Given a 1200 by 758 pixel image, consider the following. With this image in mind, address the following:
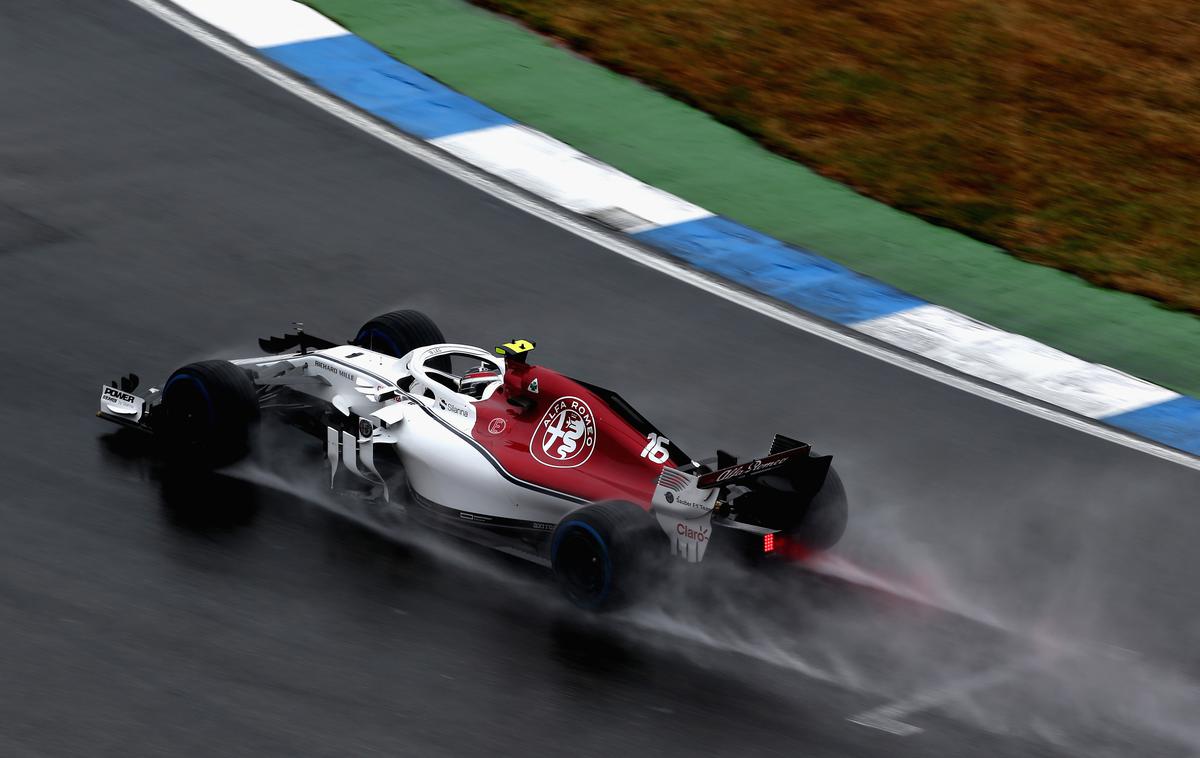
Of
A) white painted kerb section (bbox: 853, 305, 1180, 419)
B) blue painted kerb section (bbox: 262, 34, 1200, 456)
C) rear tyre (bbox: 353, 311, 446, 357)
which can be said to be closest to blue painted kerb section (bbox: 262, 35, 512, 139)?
blue painted kerb section (bbox: 262, 34, 1200, 456)

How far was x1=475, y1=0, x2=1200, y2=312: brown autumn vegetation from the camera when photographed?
50.0ft

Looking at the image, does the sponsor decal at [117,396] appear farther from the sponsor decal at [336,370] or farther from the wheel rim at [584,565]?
the wheel rim at [584,565]

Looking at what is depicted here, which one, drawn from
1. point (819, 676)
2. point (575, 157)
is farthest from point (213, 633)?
point (575, 157)

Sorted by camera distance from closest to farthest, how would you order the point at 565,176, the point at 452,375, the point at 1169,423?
1. the point at 452,375
2. the point at 1169,423
3. the point at 565,176

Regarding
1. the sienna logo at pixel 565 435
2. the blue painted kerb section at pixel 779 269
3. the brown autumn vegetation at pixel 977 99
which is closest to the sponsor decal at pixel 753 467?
the sienna logo at pixel 565 435

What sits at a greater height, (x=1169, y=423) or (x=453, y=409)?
(x=1169, y=423)

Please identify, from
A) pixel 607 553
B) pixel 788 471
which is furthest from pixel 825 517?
pixel 607 553

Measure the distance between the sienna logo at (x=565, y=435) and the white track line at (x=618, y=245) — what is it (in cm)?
388

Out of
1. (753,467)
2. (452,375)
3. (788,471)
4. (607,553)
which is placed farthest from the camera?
(452,375)

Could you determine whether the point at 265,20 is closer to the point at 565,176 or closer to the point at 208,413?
the point at 565,176

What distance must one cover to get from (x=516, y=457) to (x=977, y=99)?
8.97 m

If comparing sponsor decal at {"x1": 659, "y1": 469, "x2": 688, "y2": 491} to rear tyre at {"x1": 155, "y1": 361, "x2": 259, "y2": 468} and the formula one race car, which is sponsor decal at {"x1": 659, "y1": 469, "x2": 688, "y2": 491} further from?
rear tyre at {"x1": 155, "y1": 361, "x2": 259, "y2": 468}

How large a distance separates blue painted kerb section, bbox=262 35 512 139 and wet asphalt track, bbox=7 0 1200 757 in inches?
23.6

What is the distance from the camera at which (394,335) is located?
11.5 meters
